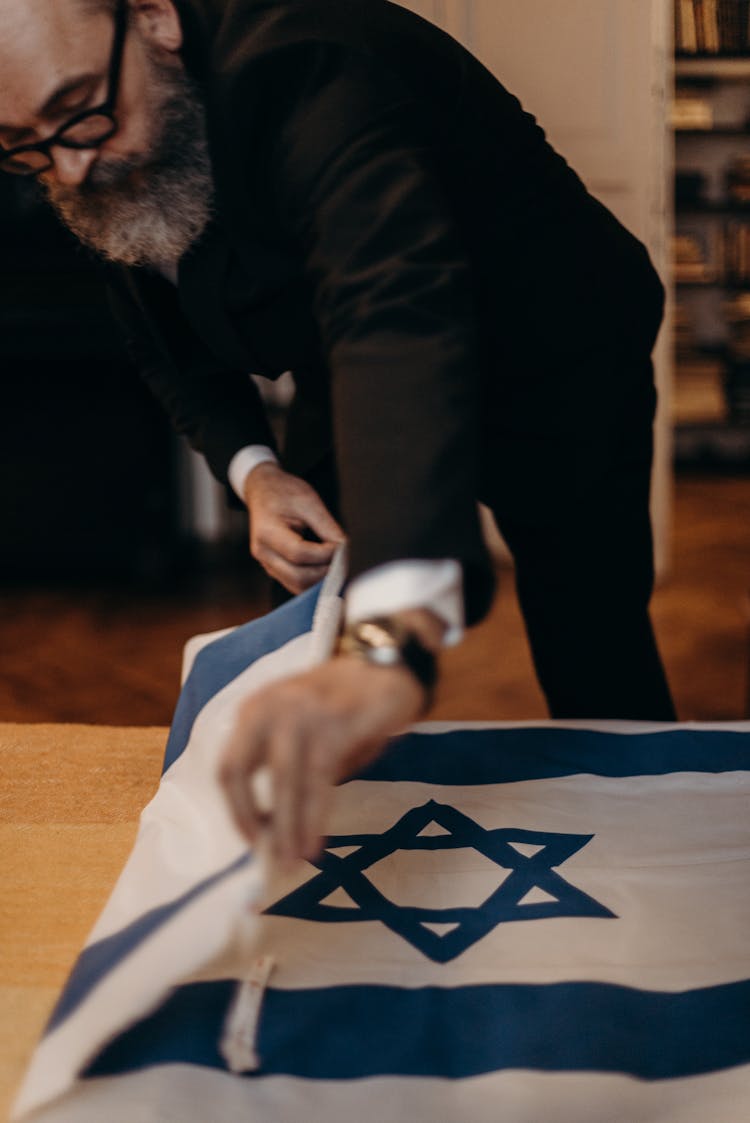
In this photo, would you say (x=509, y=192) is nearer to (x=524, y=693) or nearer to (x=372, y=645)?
(x=372, y=645)

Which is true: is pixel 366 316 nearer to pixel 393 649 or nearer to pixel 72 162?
pixel 393 649

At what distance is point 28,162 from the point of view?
2.53 ft

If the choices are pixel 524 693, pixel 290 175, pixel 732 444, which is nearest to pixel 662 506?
pixel 524 693

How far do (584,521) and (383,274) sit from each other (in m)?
0.55

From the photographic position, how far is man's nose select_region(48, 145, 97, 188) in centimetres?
75

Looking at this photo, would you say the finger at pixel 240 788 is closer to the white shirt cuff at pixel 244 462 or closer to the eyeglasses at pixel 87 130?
the eyeglasses at pixel 87 130

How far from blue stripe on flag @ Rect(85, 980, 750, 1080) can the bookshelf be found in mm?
4205

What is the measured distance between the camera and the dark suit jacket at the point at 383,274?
57 cm

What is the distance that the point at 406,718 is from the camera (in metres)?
0.49

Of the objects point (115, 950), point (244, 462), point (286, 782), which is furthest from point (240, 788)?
point (244, 462)

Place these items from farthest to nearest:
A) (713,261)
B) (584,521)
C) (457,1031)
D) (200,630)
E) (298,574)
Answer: (713,261)
(200,630)
(584,521)
(298,574)
(457,1031)

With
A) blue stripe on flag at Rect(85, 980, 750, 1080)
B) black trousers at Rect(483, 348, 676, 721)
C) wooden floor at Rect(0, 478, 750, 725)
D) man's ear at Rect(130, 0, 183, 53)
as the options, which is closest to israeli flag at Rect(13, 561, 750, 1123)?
blue stripe on flag at Rect(85, 980, 750, 1080)

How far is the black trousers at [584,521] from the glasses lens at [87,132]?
44 cm

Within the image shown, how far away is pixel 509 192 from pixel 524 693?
5.13ft
